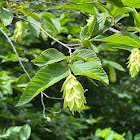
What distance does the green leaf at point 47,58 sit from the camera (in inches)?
29.1

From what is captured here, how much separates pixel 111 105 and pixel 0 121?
9.86ft

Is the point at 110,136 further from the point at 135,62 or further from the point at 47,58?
the point at 47,58

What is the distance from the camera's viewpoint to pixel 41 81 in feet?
2.27

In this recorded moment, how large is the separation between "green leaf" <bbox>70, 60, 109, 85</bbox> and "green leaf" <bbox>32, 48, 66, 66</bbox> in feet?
0.22

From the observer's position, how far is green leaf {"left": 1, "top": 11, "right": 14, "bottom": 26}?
1054mm

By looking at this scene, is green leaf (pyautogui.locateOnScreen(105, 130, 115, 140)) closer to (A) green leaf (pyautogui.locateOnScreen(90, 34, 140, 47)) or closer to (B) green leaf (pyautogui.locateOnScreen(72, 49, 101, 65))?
(A) green leaf (pyautogui.locateOnScreen(90, 34, 140, 47))

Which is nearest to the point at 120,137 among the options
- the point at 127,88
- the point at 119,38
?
the point at 119,38

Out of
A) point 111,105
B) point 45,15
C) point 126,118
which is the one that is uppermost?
point 45,15

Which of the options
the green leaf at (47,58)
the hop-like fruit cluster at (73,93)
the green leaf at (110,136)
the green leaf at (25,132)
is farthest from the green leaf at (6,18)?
the green leaf at (110,136)

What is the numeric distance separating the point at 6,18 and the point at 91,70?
0.60 metres

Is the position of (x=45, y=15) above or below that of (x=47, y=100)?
above

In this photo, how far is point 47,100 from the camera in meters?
3.29

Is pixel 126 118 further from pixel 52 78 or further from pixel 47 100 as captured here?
pixel 52 78

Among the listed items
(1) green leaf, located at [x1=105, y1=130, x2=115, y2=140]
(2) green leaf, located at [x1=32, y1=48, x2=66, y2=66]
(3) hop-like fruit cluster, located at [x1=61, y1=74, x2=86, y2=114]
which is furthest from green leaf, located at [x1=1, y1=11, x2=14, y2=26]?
(1) green leaf, located at [x1=105, y1=130, x2=115, y2=140]
